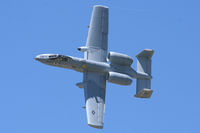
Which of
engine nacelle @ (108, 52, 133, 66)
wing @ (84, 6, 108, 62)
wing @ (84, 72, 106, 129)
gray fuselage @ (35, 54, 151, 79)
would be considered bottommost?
wing @ (84, 72, 106, 129)

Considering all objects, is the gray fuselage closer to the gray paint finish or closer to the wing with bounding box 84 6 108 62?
the gray paint finish

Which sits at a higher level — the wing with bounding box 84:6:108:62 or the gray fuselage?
the wing with bounding box 84:6:108:62

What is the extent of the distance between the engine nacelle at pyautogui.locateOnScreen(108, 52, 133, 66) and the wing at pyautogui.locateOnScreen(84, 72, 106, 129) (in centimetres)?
185

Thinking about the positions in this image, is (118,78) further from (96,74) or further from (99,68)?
(96,74)

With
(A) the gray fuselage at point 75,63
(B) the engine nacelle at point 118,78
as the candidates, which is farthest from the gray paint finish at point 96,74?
(B) the engine nacelle at point 118,78

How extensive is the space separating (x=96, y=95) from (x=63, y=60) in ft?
15.3

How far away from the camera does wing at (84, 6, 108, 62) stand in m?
71.0

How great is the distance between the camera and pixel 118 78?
228ft

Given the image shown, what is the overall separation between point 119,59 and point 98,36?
357 centimetres

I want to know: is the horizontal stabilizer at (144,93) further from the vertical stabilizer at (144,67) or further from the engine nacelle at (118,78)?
the engine nacelle at (118,78)

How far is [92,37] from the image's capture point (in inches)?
2830

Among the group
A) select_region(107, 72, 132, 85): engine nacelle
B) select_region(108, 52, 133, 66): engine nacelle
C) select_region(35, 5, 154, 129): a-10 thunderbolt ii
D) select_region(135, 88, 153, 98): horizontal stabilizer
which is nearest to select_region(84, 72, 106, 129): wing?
select_region(35, 5, 154, 129): a-10 thunderbolt ii

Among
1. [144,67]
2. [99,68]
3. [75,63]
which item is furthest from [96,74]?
[144,67]

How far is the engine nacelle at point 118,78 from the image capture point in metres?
69.4
